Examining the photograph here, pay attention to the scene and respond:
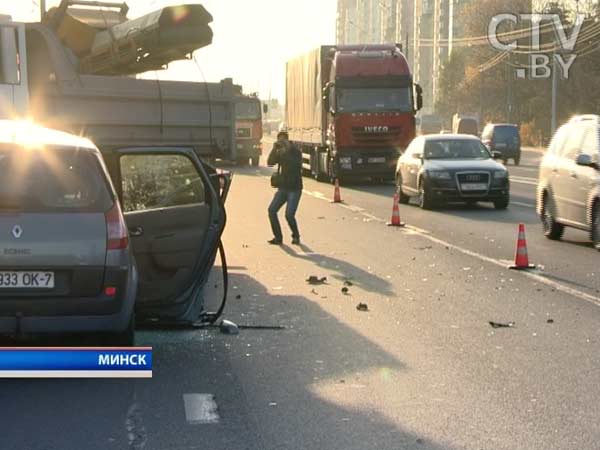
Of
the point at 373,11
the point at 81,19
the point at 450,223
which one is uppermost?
the point at 373,11

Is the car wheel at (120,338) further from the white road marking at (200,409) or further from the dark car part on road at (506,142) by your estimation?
the dark car part on road at (506,142)

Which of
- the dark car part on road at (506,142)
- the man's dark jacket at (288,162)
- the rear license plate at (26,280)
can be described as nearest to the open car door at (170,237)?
the rear license plate at (26,280)

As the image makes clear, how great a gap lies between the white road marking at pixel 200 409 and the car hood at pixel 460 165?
16.5 m

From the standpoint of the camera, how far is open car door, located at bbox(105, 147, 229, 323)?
8.30 meters

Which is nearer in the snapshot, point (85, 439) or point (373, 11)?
point (85, 439)

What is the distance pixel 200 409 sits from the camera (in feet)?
20.4

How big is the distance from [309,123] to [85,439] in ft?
100

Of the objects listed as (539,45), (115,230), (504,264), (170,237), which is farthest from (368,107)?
(539,45)

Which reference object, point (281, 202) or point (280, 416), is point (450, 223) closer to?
point (281, 202)

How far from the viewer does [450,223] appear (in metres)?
19.6

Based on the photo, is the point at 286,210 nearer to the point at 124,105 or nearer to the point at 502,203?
the point at 124,105

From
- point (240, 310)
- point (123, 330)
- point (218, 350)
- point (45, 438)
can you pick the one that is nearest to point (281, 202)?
point (240, 310)

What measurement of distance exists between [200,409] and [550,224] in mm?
11355

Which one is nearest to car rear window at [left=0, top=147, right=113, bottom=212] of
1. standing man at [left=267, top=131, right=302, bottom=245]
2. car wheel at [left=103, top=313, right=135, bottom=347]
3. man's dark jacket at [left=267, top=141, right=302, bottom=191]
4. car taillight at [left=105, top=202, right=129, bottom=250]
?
car taillight at [left=105, top=202, right=129, bottom=250]
